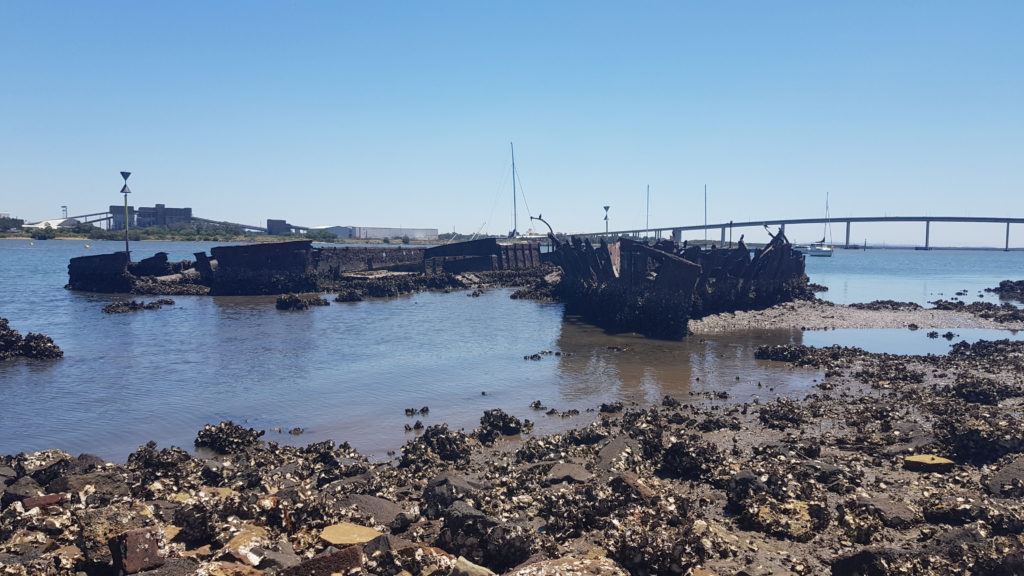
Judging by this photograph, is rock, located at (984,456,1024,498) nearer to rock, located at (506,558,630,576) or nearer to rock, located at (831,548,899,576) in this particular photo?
rock, located at (831,548,899,576)

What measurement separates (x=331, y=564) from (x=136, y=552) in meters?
1.39

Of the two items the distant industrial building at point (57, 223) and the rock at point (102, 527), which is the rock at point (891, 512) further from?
the distant industrial building at point (57, 223)

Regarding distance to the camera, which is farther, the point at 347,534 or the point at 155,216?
the point at 155,216

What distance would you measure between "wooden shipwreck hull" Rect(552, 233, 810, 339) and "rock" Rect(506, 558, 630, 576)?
14.7 meters

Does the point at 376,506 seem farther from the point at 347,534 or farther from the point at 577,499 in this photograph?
the point at 577,499

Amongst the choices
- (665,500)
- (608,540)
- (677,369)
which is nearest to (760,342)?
(677,369)

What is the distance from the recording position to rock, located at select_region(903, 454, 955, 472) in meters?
7.34

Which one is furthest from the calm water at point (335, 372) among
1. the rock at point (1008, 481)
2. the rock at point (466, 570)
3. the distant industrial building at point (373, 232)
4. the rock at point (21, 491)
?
the distant industrial building at point (373, 232)

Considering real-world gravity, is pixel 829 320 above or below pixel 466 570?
below

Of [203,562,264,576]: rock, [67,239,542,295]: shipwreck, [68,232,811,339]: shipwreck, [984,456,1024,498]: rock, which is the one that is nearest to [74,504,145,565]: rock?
[203,562,264,576]: rock

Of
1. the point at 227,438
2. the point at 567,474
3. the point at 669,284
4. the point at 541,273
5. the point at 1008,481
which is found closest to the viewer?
the point at 1008,481

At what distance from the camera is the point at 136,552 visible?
4453mm

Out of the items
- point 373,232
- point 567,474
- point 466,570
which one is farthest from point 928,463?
point 373,232

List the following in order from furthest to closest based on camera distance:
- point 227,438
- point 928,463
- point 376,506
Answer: point 227,438
point 928,463
point 376,506
